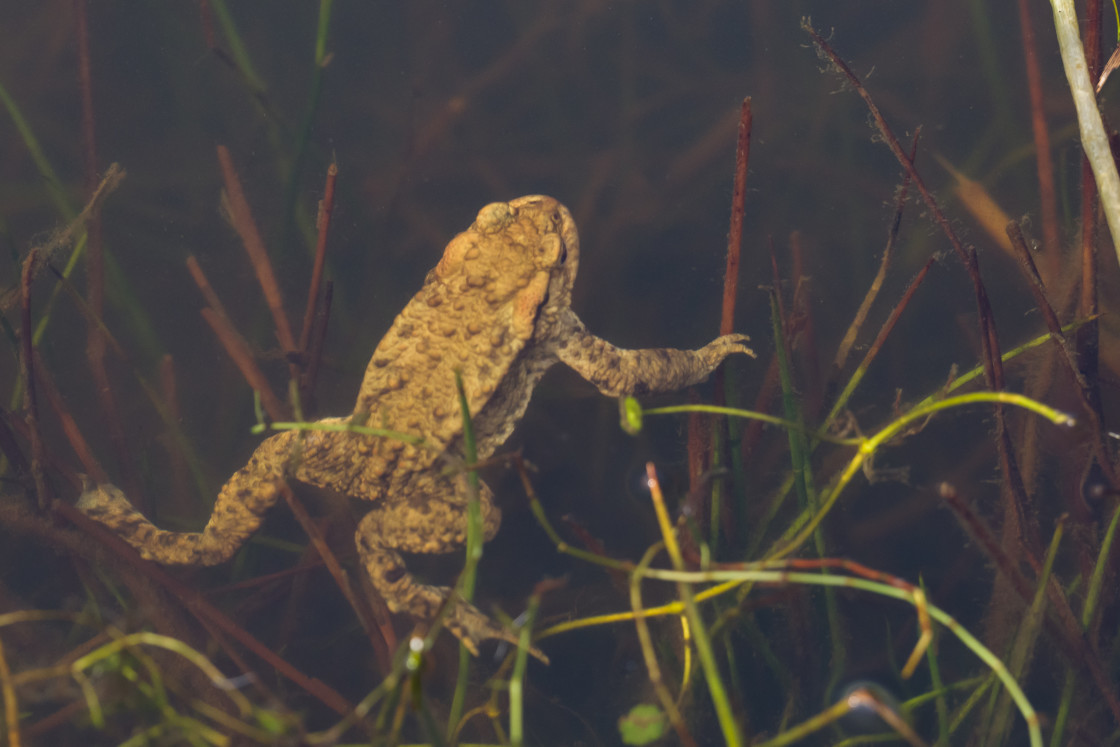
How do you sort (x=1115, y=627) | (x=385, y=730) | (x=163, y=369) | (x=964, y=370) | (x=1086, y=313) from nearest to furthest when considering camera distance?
(x=385, y=730)
(x=1086, y=313)
(x=1115, y=627)
(x=163, y=369)
(x=964, y=370)

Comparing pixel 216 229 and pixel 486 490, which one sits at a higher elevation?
pixel 216 229

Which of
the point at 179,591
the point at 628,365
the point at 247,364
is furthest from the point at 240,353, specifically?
the point at 628,365

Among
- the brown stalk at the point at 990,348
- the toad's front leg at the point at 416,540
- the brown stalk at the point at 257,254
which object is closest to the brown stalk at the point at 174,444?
the brown stalk at the point at 257,254

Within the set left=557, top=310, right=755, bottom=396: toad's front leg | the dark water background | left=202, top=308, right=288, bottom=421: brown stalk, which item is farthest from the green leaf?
left=202, top=308, right=288, bottom=421: brown stalk

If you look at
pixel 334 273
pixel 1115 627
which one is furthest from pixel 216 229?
pixel 1115 627

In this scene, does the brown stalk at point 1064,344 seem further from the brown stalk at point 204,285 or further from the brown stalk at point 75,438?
the brown stalk at point 75,438

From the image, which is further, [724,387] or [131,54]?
[131,54]

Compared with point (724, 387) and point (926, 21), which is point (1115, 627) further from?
point (926, 21)
